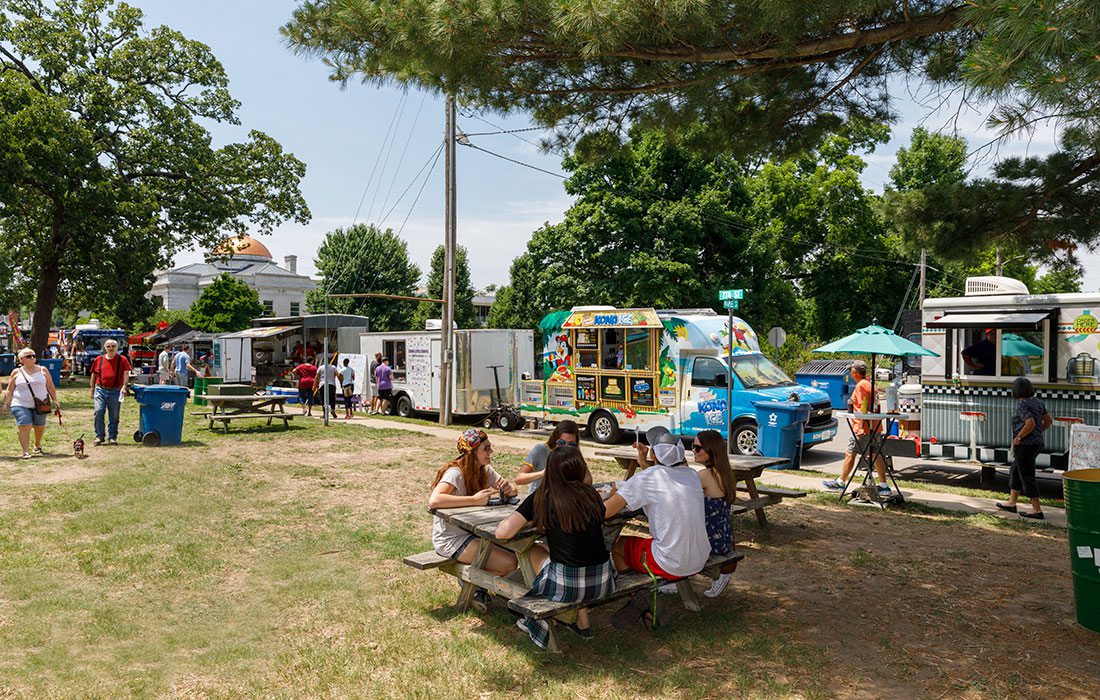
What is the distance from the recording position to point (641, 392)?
14.9 meters

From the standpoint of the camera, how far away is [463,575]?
199 inches

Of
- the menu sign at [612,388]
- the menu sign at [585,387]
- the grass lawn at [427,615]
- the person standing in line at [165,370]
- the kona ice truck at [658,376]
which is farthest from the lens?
the person standing in line at [165,370]

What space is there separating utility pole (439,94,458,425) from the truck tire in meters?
7.64

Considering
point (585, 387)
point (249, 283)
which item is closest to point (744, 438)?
point (585, 387)

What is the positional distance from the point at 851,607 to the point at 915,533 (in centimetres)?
284

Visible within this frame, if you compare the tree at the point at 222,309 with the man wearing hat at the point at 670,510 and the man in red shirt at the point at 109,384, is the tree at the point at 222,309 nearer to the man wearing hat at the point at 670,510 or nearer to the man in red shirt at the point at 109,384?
the man in red shirt at the point at 109,384

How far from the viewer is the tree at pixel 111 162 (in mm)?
23766

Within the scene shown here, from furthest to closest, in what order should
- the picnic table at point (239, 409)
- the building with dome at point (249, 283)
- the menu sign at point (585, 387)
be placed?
1. the building with dome at point (249, 283)
2. the picnic table at point (239, 409)
3. the menu sign at point (585, 387)

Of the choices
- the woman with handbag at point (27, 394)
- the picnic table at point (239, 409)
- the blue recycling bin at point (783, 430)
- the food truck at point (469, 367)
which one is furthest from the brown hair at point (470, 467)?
the food truck at point (469, 367)

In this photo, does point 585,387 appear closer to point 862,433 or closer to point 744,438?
point 744,438

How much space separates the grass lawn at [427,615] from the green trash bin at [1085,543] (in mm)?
152

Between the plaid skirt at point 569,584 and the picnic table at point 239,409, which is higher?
the picnic table at point 239,409

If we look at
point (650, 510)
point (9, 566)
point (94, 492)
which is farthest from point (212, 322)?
point (650, 510)

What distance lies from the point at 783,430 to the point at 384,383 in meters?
11.6
